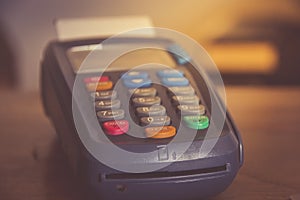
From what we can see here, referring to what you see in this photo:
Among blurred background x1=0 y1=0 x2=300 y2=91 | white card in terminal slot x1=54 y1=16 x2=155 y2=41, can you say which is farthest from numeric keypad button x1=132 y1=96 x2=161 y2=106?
blurred background x1=0 y1=0 x2=300 y2=91

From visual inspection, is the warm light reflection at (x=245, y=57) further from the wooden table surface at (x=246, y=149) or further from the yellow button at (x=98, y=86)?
the yellow button at (x=98, y=86)

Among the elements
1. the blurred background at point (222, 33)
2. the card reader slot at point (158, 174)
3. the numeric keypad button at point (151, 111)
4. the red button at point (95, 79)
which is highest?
the blurred background at point (222, 33)

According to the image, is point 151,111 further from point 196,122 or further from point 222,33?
point 222,33

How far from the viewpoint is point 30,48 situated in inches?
27.3

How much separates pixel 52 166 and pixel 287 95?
0.23 metres

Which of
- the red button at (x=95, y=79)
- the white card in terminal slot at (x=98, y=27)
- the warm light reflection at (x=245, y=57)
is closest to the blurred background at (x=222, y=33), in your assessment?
the warm light reflection at (x=245, y=57)

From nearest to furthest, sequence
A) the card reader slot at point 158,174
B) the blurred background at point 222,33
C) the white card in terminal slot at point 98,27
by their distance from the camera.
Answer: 1. the card reader slot at point 158,174
2. the white card in terminal slot at point 98,27
3. the blurred background at point 222,33

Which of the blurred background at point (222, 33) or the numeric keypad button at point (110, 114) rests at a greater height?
the blurred background at point (222, 33)

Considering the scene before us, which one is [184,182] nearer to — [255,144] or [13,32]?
[255,144]

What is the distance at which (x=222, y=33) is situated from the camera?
692 mm

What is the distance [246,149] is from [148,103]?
0.10 m

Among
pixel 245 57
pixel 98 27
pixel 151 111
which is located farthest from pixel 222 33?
pixel 151 111

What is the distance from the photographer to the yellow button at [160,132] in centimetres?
41

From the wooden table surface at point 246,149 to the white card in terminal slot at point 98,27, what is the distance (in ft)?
0.24
